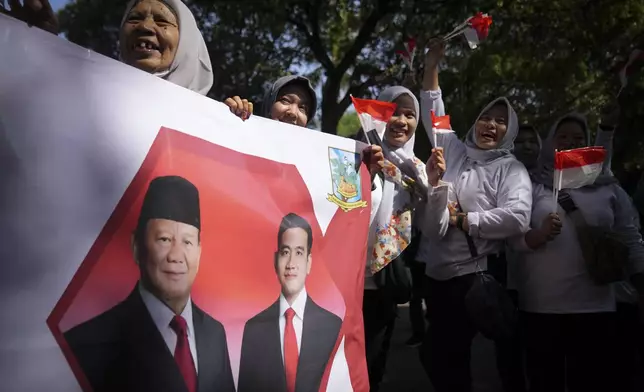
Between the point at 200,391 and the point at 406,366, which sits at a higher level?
the point at 200,391

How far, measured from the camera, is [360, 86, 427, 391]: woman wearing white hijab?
2.45 meters

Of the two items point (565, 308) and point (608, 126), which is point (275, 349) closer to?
point (565, 308)

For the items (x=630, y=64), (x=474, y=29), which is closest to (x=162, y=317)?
(x=474, y=29)

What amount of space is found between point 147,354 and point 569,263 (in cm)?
193

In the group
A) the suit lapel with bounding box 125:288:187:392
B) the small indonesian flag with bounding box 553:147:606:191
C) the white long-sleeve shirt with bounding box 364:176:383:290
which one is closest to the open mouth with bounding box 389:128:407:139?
the white long-sleeve shirt with bounding box 364:176:383:290

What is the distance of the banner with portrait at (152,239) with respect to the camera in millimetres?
1389

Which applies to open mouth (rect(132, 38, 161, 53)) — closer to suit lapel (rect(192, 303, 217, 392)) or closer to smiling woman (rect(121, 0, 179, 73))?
smiling woman (rect(121, 0, 179, 73))

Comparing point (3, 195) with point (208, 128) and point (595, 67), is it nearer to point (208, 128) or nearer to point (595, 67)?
point (208, 128)

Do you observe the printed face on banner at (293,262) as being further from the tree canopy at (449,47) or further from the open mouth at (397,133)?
the tree canopy at (449,47)

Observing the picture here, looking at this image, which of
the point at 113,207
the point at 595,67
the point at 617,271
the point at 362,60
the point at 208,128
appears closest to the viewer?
the point at 113,207

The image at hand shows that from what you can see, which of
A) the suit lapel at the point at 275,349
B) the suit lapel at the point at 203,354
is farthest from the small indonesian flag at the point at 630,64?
the suit lapel at the point at 203,354

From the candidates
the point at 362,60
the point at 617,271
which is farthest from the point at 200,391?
the point at 362,60

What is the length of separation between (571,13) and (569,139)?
4.14 m

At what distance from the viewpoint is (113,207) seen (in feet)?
4.98
